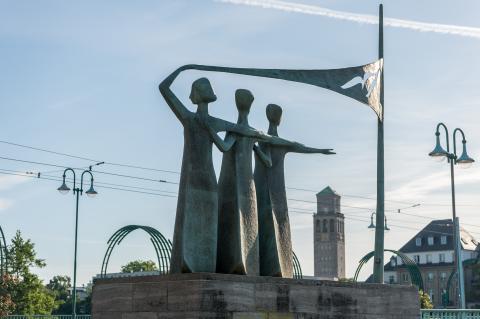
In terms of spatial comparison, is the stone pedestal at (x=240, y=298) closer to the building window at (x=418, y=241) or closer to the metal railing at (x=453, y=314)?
the metal railing at (x=453, y=314)

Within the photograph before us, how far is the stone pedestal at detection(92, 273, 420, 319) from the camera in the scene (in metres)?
14.5

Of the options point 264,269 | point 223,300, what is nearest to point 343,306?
A: point 264,269

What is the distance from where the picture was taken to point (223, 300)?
1460 centimetres

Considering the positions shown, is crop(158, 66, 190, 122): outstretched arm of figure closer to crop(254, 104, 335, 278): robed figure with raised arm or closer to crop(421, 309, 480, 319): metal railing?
crop(254, 104, 335, 278): robed figure with raised arm

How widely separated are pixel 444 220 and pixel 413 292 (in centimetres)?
10547

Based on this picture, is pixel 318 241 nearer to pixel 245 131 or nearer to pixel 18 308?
pixel 18 308

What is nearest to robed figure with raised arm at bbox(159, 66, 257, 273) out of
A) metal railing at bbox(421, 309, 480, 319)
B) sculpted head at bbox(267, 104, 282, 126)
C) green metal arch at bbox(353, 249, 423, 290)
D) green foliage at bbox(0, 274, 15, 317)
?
sculpted head at bbox(267, 104, 282, 126)

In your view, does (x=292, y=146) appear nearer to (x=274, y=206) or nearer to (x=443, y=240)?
(x=274, y=206)

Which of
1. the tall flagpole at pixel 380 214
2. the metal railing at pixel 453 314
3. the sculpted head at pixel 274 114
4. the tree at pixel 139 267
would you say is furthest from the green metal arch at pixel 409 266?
the tree at pixel 139 267

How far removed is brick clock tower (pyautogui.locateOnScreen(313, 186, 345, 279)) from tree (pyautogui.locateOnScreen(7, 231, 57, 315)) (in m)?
146

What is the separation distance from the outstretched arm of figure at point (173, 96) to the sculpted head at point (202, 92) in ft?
1.21

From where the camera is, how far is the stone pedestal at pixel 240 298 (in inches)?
572

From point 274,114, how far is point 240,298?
15.3 ft

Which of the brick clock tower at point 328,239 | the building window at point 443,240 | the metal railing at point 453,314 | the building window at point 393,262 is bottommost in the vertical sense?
the metal railing at point 453,314
